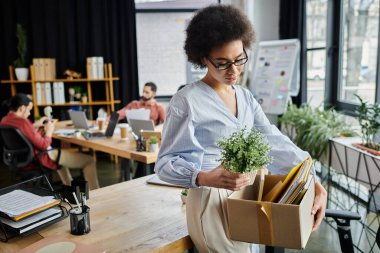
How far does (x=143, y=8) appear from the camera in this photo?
19.5 feet

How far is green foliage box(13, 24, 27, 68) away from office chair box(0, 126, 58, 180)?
245 cm

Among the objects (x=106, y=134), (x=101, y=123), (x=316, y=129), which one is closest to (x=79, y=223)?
(x=106, y=134)

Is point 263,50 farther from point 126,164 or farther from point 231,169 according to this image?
point 231,169

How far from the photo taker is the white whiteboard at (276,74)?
4.57 metres

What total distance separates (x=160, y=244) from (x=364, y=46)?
11.6 feet

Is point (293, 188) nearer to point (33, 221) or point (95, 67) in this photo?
point (33, 221)

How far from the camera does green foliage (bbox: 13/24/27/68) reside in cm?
551

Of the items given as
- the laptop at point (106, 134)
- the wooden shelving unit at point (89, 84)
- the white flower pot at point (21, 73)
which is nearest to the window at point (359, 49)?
the laptop at point (106, 134)

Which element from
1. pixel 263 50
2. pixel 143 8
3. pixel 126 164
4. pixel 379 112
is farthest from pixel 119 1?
pixel 379 112

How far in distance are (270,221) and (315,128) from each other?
2547 mm

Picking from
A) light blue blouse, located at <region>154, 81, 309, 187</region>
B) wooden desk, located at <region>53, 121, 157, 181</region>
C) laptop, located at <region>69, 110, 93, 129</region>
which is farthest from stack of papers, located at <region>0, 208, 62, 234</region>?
laptop, located at <region>69, 110, 93, 129</region>

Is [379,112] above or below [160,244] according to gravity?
above

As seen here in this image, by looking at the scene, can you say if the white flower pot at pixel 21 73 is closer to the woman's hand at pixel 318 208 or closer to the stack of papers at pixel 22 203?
the stack of papers at pixel 22 203

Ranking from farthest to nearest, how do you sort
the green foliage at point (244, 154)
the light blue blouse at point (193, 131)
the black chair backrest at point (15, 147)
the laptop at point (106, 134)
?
the laptop at point (106, 134)
the black chair backrest at point (15, 147)
the light blue blouse at point (193, 131)
the green foliage at point (244, 154)
